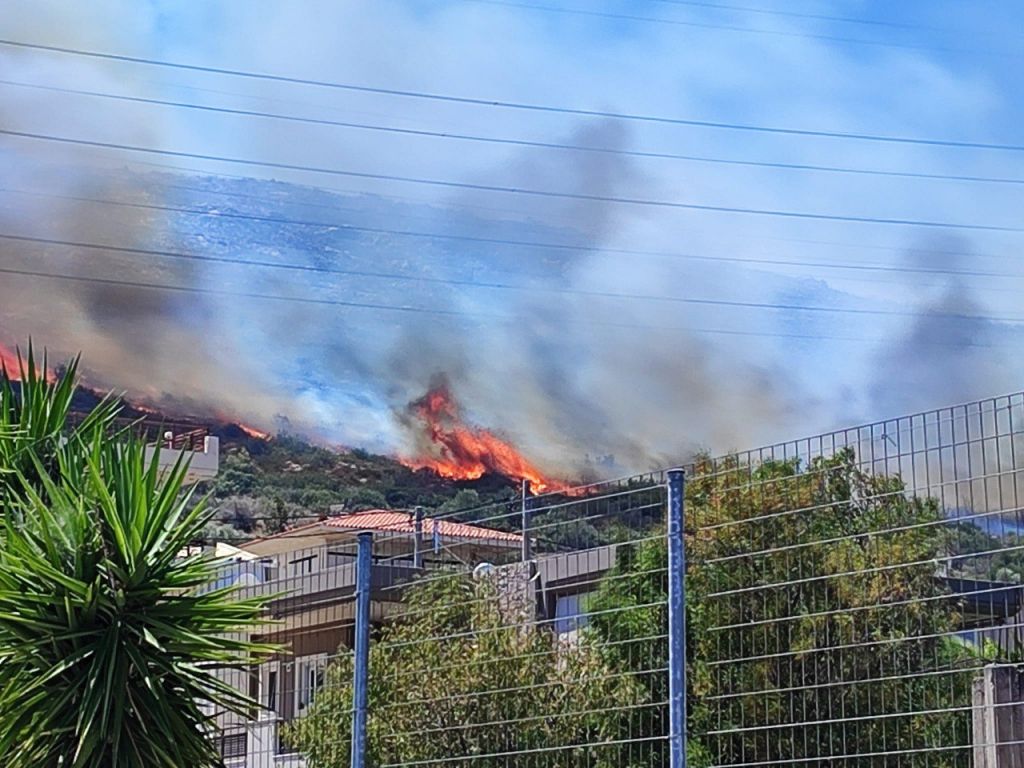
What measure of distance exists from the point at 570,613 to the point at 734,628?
2123mm

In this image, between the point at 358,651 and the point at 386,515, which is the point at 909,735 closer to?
the point at 358,651

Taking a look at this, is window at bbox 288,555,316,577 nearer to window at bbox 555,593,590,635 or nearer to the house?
the house

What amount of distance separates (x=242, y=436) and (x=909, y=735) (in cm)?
11814

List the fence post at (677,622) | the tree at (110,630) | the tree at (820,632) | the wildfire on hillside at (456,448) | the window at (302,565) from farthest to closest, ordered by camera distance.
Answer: the wildfire on hillside at (456,448), the window at (302,565), the tree at (110,630), the fence post at (677,622), the tree at (820,632)

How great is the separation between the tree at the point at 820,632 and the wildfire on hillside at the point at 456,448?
417ft

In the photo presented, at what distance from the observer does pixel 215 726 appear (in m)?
10.9

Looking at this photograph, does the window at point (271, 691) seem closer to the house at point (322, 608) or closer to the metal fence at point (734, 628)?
the house at point (322, 608)

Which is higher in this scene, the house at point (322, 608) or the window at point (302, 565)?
the window at point (302, 565)

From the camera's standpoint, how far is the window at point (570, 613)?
963 cm

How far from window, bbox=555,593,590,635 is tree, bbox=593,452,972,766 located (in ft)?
1.88

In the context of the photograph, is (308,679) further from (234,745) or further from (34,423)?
(34,423)

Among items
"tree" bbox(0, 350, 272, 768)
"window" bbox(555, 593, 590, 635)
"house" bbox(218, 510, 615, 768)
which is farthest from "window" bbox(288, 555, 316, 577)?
"window" bbox(555, 593, 590, 635)

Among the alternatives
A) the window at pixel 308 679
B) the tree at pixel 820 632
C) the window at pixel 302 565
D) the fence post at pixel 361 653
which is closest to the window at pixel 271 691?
the window at pixel 308 679

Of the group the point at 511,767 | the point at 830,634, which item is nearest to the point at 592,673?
the point at 511,767
